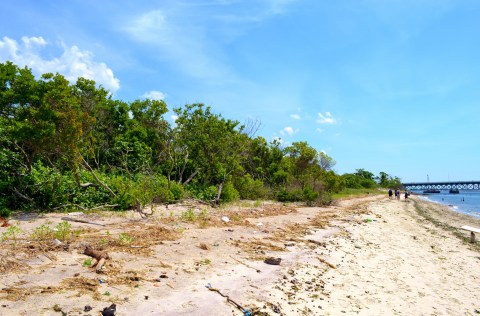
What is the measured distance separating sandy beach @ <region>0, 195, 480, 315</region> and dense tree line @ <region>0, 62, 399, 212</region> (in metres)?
2.49

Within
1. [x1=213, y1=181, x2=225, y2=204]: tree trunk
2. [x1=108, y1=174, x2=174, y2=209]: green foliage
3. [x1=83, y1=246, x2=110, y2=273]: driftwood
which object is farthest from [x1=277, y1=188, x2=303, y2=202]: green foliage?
[x1=83, y1=246, x2=110, y2=273]: driftwood

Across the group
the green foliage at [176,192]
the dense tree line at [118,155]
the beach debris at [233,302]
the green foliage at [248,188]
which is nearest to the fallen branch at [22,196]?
the dense tree line at [118,155]

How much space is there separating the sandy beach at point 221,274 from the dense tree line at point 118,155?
8.16 ft

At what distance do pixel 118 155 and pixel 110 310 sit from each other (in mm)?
17832

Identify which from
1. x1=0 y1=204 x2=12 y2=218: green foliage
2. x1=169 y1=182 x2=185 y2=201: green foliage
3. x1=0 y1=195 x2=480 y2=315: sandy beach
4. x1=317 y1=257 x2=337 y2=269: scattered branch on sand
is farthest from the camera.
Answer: x1=169 y1=182 x2=185 y2=201: green foliage

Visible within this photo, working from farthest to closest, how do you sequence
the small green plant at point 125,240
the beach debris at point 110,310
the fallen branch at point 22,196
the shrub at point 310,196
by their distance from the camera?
the shrub at point 310,196
the fallen branch at point 22,196
the small green plant at point 125,240
the beach debris at point 110,310

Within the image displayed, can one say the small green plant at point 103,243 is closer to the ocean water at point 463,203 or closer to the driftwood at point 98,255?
the driftwood at point 98,255

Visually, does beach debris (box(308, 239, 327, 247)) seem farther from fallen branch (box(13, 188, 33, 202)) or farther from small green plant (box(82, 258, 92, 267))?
fallen branch (box(13, 188, 33, 202))

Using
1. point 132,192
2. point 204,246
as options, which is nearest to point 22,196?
point 132,192

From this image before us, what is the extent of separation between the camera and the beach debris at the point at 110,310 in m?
4.17

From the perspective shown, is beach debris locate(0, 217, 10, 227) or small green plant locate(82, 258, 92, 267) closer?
small green plant locate(82, 258, 92, 267)

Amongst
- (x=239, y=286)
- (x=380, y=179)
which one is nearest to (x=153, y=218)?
(x=239, y=286)

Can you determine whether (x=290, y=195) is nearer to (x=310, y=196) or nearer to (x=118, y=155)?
(x=310, y=196)

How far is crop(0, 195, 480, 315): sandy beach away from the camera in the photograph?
4781 mm
